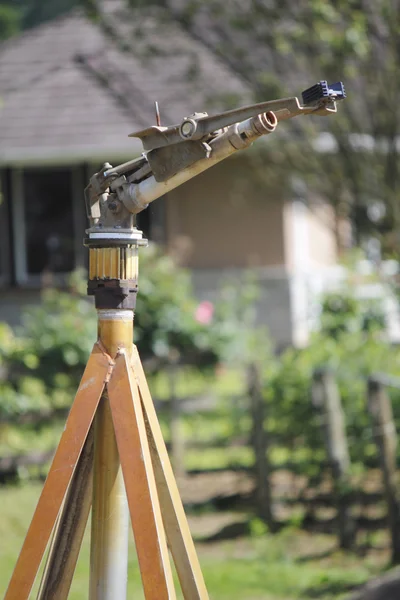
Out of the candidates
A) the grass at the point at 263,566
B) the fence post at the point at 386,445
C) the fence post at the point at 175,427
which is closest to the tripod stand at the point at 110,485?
the grass at the point at 263,566

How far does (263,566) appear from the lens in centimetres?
595

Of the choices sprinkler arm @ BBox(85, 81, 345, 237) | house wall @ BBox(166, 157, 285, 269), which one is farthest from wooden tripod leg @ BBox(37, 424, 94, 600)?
house wall @ BBox(166, 157, 285, 269)

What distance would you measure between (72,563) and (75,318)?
581 centimetres

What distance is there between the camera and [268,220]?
47.2 feet

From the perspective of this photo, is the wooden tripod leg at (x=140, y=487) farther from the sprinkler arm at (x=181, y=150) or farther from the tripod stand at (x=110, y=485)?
the sprinkler arm at (x=181, y=150)

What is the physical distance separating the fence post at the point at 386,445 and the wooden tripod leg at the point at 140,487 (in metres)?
3.77

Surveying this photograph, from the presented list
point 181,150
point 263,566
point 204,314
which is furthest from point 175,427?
point 181,150

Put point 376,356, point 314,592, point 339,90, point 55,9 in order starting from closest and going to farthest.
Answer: point 339,90, point 314,592, point 376,356, point 55,9

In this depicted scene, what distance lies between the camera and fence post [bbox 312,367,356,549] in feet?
20.6

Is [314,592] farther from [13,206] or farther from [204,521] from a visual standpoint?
[13,206]

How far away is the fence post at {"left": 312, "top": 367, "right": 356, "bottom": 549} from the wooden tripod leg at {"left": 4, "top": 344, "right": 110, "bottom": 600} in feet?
13.9

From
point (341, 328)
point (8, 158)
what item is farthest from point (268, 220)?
point (341, 328)

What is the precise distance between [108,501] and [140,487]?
135 mm

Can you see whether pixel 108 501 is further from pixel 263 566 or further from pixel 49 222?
pixel 49 222
